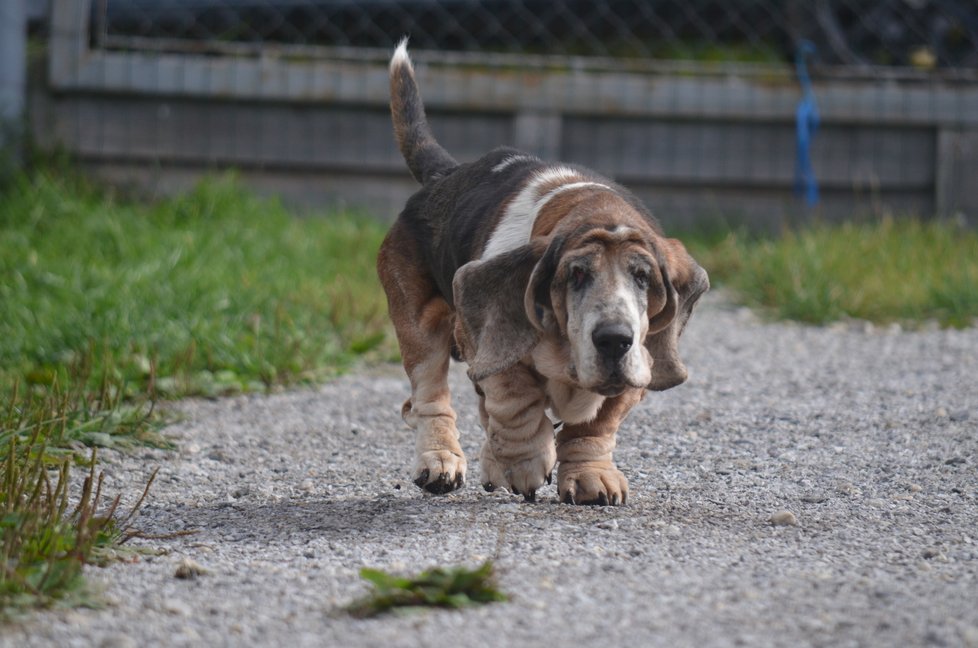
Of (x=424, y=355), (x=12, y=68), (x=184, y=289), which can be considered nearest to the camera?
(x=424, y=355)

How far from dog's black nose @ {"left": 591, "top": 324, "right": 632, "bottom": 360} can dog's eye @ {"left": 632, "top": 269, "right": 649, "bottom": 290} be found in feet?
0.59

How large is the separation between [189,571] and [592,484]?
45.5 inches

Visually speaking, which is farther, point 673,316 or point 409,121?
point 409,121

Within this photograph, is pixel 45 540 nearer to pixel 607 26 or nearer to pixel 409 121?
pixel 409 121

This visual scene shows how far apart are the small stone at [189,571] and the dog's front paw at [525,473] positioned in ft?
3.17

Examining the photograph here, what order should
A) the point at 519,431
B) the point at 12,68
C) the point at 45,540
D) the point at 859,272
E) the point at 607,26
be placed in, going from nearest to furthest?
the point at 45,540 → the point at 519,431 → the point at 859,272 → the point at 12,68 → the point at 607,26

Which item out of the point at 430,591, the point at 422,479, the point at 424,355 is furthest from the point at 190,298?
the point at 430,591

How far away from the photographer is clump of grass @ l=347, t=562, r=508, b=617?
2.47m

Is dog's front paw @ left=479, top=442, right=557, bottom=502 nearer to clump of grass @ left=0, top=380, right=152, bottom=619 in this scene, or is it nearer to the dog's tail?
clump of grass @ left=0, top=380, right=152, bottom=619

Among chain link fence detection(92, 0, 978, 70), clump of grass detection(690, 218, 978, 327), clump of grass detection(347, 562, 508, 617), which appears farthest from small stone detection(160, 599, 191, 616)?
chain link fence detection(92, 0, 978, 70)

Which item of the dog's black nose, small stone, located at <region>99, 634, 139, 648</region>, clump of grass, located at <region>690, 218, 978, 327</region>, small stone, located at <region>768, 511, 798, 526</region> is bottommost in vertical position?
small stone, located at <region>99, 634, 139, 648</region>

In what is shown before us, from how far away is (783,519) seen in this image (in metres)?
3.29

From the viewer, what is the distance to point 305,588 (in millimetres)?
2666

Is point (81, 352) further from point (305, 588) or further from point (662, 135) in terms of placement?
point (662, 135)
